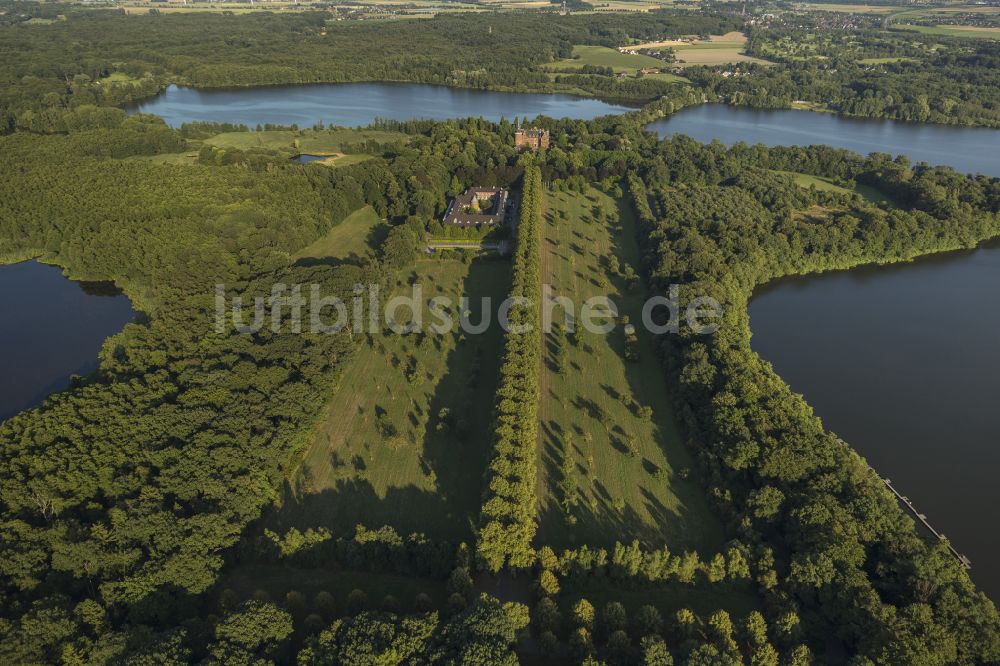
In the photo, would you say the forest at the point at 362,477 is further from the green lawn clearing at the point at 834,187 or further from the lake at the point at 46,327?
the green lawn clearing at the point at 834,187

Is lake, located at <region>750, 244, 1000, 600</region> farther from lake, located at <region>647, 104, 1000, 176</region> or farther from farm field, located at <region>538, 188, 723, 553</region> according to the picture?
lake, located at <region>647, 104, 1000, 176</region>

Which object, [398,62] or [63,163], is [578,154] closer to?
[63,163]

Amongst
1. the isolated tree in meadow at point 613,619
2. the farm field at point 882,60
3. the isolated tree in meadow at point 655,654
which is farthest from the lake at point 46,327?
the farm field at point 882,60

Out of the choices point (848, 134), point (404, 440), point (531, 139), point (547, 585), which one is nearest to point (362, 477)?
point (404, 440)

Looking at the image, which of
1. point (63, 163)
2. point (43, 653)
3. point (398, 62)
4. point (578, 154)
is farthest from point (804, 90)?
point (43, 653)

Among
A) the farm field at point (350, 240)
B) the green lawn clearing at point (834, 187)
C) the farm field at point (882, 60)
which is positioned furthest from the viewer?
the farm field at point (882, 60)

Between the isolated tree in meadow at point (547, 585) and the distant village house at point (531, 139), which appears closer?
the isolated tree in meadow at point (547, 585)
